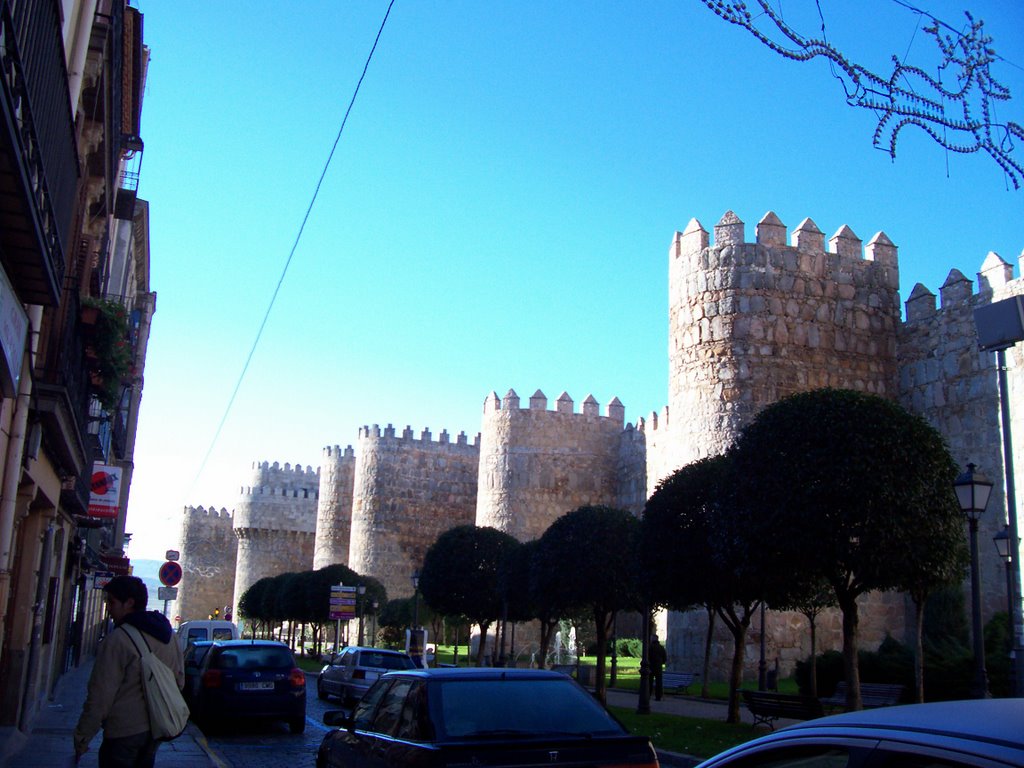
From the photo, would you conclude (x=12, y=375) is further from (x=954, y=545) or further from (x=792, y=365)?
(x=792, y=365)

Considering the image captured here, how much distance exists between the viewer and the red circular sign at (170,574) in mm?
19359

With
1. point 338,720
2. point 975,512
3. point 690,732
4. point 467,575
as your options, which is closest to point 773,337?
point 690,732

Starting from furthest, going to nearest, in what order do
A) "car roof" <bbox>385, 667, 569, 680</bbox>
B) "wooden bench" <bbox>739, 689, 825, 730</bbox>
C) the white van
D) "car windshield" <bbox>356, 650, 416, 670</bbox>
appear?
the white van
"car windshield" <bbox>356, 650, 416, 670</bbox>
"wooden bench" <bbox>739, 689, 825, 730</bbox>
"car roof" <bbox>385, 667, 569, 680</bbox>

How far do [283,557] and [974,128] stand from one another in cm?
5979

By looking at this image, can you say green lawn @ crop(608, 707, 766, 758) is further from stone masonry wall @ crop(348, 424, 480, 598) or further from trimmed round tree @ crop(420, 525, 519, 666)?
stone masonry wall @ crop(348, 424, 480, 598)

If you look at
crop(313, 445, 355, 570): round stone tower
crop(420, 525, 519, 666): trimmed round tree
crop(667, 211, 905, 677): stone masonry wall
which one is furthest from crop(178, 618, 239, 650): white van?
crop(313, 445, 355, 570): round stone tower

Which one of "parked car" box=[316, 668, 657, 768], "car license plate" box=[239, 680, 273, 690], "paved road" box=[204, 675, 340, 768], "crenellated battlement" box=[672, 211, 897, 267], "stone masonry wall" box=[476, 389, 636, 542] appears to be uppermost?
"crenellated battlement" box=[672, 211, 897, 267]

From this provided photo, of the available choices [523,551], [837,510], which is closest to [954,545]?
[837,510]

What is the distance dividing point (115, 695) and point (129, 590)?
65 cm

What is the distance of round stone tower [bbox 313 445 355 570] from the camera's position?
56.6m

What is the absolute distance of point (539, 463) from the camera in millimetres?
36969

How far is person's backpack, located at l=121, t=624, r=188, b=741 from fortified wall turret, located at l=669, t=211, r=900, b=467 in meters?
16.6

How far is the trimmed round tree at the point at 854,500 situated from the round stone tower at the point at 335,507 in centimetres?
4473

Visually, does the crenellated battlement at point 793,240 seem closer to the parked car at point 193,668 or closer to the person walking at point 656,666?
the person walking at point 656,666
